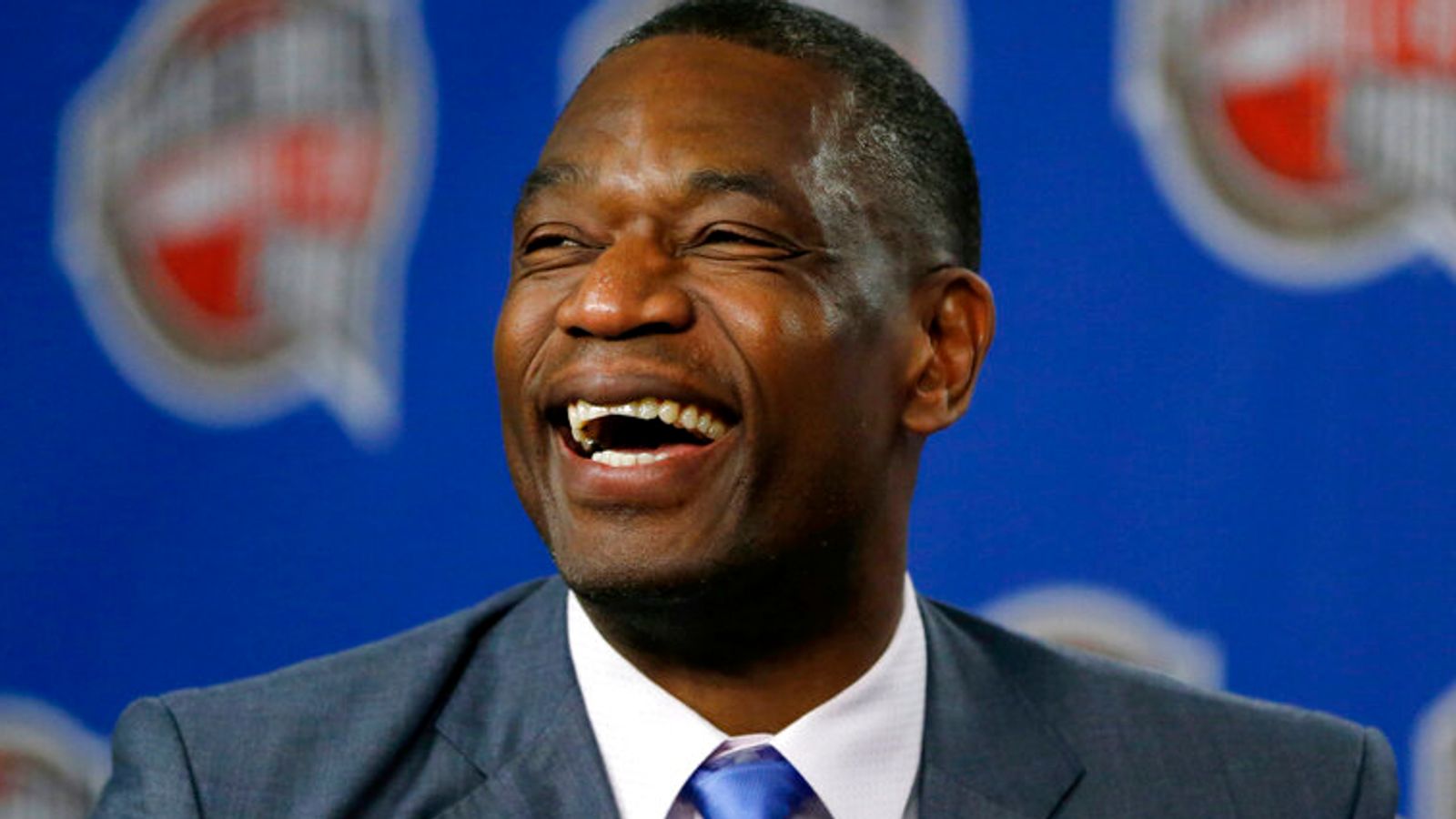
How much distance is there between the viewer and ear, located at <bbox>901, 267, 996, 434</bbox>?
151 cm

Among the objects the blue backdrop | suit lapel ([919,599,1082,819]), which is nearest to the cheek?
suit lapel ([919,599,1082,819])

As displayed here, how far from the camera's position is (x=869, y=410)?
144 centimetres

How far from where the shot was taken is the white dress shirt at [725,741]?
1422 mm

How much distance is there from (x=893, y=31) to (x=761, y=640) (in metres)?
0.83

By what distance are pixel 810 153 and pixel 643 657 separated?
1.21 feet

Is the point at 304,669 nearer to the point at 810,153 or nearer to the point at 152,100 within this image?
the point at 810,153

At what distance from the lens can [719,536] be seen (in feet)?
4.42

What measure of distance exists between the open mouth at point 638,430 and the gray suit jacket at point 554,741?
19cm

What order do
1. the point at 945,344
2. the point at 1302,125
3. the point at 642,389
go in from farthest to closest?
1. the point at 1302,125
2. the point at 945,344
3. the point at 642,389

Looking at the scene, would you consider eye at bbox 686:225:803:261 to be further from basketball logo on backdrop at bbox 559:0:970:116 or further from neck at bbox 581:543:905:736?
basketball logo on backdrop at bbox 559:0:970:116

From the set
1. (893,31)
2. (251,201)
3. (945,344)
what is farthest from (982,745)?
(251,201)

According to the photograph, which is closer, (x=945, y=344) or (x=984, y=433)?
(x=945, y=344)

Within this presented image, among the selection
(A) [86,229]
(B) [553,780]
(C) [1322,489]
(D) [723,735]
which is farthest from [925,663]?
(A) [86,229]

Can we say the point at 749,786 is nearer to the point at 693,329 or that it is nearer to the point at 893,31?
the point at 693,329
